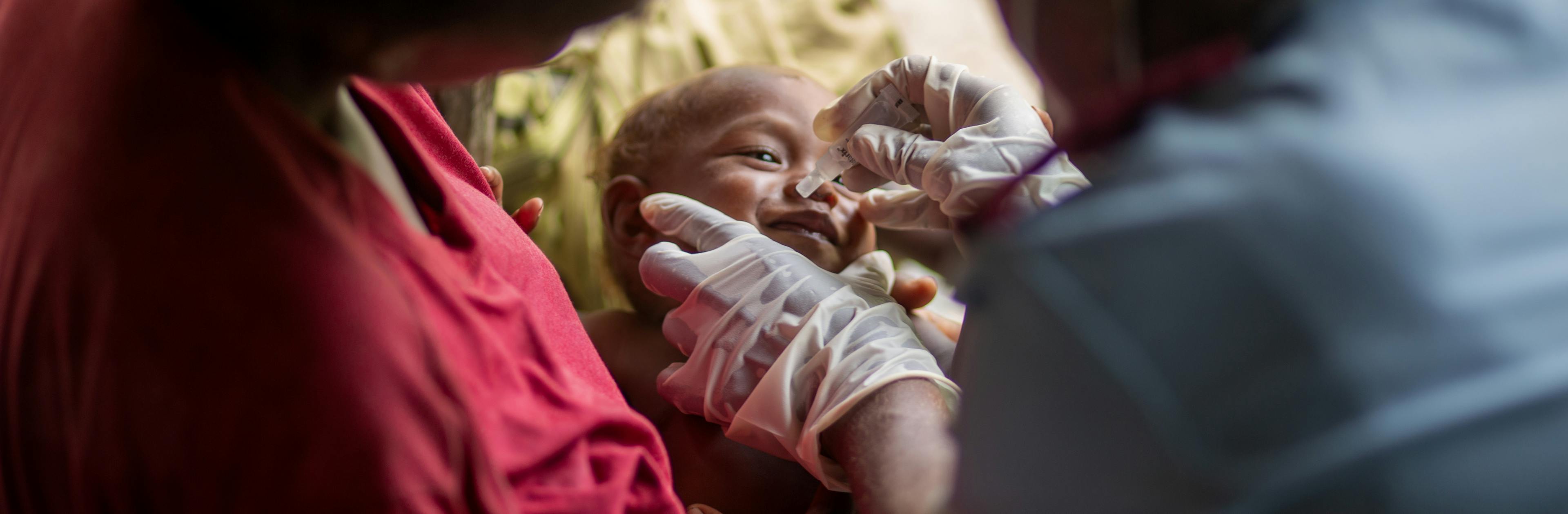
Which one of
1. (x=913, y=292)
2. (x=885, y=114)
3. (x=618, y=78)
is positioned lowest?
(x=913, y=292)

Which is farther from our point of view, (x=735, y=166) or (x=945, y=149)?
(x=735, y=166)

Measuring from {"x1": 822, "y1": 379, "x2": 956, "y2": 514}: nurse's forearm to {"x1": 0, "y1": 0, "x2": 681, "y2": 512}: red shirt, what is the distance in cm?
33

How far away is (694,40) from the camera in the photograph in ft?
8.00

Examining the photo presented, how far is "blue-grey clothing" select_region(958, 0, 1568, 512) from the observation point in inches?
17.8

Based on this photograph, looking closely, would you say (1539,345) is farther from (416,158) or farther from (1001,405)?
(416,158)

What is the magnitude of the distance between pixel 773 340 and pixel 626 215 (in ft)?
1.96

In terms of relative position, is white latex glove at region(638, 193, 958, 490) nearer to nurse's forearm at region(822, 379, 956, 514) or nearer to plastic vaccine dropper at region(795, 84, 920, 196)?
nurse's forearm at region(822, 379, 956, 514)

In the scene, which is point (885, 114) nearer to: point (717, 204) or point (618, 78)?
point (717, 204)

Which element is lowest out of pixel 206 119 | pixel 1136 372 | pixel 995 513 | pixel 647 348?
pixel 647 348

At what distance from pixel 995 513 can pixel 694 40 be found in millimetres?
2038

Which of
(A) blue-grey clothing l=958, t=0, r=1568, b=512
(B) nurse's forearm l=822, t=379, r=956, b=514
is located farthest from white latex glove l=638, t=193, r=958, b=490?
(A) blue-grey clothing l=958, t=0, r=1568, b=512

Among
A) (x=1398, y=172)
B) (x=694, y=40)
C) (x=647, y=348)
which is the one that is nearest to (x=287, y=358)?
(x=1398, y=172)

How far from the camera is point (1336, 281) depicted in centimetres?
45

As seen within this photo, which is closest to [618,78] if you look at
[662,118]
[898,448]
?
[662,118]
